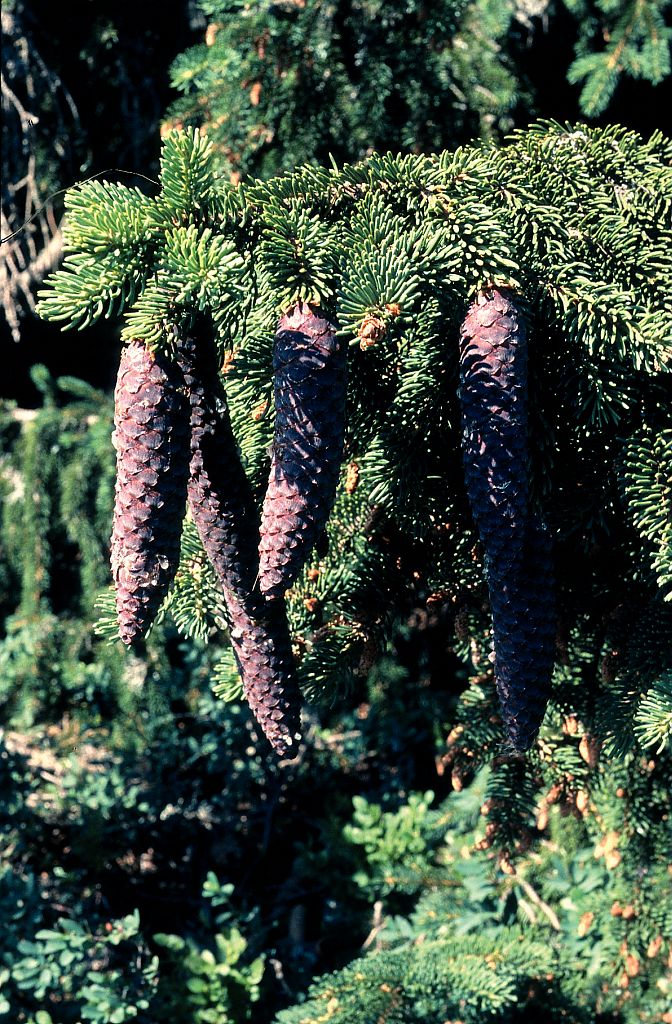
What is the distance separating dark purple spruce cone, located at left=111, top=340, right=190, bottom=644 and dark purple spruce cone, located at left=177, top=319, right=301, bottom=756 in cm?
6

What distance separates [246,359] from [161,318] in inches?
12.0

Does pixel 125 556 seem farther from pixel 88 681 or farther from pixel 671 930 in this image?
pixel 88 681

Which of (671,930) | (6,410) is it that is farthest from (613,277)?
(6,410)

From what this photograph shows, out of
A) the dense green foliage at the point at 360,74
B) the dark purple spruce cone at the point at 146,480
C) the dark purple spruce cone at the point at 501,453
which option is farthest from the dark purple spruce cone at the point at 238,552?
the dense green foliage at the point at 360,74

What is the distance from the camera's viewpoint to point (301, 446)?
0.73m

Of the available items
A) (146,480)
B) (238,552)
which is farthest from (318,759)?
(146,480)

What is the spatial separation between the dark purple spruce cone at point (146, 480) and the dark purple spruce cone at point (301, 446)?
75mm

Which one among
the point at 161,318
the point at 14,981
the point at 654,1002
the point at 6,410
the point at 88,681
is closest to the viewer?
the point at 161,318

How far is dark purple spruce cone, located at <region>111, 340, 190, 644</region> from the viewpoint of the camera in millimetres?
725

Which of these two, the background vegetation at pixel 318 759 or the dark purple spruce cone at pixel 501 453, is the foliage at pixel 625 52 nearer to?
the background vegetation at pixel 318 759

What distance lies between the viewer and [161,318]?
27.5 inches

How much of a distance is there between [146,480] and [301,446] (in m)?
0.12

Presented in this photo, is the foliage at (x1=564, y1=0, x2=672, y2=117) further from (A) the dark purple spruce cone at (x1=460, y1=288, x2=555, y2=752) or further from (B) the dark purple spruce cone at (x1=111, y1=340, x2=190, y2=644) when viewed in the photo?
(B) the dark purple spruce cone at (x1=111, y1=340, x2=190, y2=644)

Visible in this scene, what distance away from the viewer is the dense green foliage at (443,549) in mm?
762
